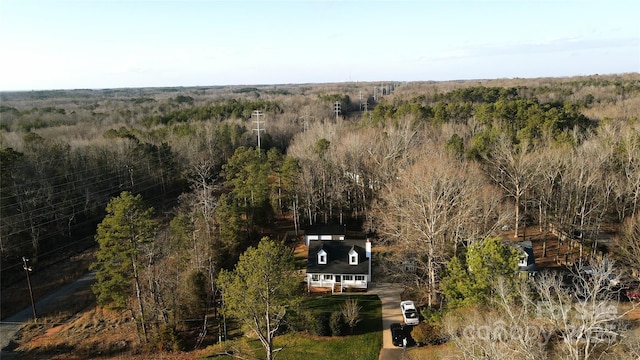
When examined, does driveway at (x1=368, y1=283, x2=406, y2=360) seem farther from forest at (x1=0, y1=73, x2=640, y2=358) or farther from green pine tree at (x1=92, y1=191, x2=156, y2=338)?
green pine tree at (x1=92, y1=191, x2=156, y2=338)

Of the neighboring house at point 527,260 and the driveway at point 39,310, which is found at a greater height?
the neighboring house at point 527,260

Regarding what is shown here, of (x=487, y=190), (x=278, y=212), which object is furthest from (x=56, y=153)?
(x=487, y=190)

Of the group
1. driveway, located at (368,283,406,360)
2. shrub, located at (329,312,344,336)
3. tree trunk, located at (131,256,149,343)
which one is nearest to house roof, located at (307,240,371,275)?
driveway, located at (368,283,406,360)

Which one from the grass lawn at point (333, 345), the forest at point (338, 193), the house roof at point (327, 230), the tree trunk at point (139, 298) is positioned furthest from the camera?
the house roof at point (327, 230)

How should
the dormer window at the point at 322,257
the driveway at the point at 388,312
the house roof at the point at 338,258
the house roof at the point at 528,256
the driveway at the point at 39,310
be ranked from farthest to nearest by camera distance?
1. the dormer window at the point at 322,257
2. the house roof at the point at 338,258
3. the house roof at the point at 528,256
4. the driveway at the point at 39,310
5. the driveway at the point at 388,312

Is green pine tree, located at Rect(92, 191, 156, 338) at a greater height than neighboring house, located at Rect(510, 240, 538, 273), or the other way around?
green pine tree, located at Rect(92, 191, 156, 338)

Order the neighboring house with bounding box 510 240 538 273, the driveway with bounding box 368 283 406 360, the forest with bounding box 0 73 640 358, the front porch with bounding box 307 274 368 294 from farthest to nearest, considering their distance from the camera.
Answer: the front porch with bounding box 307 274 368 294 < the neighboring house with bounding box 510 240 538 273 < the forest with bounding box 0 73 640 358 < the driveway with bounding box 368 283 406 360

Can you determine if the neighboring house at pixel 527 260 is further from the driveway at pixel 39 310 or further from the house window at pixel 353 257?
the driveway at pixel 39 310

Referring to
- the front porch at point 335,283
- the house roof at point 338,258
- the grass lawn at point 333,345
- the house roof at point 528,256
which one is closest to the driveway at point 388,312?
the grass lawn at point 333,345
